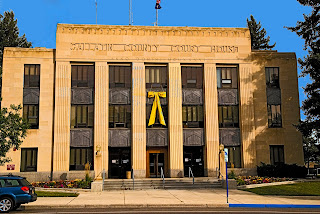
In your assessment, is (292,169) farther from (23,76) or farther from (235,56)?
(23,76)

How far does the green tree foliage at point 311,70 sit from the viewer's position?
31609mm

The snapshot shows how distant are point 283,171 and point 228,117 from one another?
727 centimetres

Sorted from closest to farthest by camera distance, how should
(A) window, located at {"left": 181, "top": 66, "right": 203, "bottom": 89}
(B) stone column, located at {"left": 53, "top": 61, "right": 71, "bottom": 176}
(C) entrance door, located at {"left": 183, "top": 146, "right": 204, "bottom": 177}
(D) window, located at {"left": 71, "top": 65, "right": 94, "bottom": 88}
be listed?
(B) stone column, located at {"left": 53, "top": 61, "right": 71, "bottom": 176}, (D) window, located at {"left": 71, "top": 65, "right": 94, "bottom": 88}, (C) entrance door, located at {"left": 183, "top": 146, "right": 204, "bottom": 177}, (A) window, located at {"left": 181, "top": 66, "right": 203, "bottom": 89}

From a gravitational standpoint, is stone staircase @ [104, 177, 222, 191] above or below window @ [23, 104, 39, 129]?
below

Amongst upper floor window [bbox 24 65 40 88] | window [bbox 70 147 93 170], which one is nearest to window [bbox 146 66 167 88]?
window [bbox 70 147 93 170]

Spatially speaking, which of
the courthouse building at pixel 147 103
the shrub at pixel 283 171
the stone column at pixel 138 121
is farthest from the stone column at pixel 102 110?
the shrub at pixel 283 171

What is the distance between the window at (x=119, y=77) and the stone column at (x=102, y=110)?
507mm

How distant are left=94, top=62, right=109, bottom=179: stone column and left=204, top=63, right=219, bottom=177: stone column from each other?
9.61 m

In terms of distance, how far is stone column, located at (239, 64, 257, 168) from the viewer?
3569cm

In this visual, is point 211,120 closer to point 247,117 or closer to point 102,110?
point 247,117

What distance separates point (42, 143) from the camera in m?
34.1

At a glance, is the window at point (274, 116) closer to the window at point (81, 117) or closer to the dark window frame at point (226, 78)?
the dark window frame at point (226, 78)

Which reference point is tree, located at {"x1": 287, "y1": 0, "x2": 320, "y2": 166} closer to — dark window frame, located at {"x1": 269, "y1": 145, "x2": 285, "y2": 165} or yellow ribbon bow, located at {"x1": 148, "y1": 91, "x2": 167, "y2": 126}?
dark window frame, located at {"x1": 269, "y1": 145, "x2": 285, "y2": 165}

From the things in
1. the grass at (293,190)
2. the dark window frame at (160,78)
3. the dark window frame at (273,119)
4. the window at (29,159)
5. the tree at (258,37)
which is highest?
the tree at (258,37)
